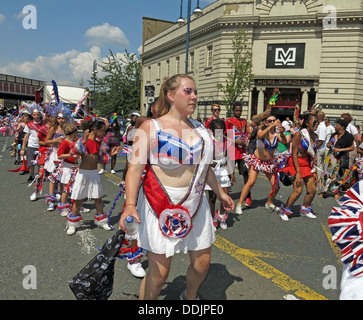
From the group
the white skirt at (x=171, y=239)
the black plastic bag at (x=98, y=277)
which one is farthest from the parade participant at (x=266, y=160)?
the black plastic bag at (x=98, y=277)

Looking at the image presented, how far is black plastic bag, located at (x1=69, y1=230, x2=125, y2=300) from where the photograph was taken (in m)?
2.36

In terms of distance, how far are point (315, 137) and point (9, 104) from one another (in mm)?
128117

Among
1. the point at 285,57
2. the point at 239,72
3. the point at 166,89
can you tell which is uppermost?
the point at 285,57

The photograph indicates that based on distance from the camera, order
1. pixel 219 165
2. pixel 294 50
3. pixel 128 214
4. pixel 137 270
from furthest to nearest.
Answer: pixel 294 50 < pixel 219 165 < pixel 137 270 < pixel 128 214

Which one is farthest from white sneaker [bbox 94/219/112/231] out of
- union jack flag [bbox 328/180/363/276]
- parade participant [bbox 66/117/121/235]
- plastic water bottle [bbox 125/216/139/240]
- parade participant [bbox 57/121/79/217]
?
union jack flag [bbox 328/180/363/276]

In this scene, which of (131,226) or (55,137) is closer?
(131,226)

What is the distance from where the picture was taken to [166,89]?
8.49ft

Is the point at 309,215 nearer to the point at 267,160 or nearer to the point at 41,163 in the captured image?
the point at 267,160

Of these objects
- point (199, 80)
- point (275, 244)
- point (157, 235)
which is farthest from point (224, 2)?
point (157, 235)

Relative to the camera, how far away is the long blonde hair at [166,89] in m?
2.53

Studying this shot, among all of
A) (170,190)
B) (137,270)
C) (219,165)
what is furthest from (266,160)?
(170,190)

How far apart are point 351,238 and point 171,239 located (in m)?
1.18

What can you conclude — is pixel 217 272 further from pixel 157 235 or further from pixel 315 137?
pixel 315 137

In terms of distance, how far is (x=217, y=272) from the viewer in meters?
3.59
